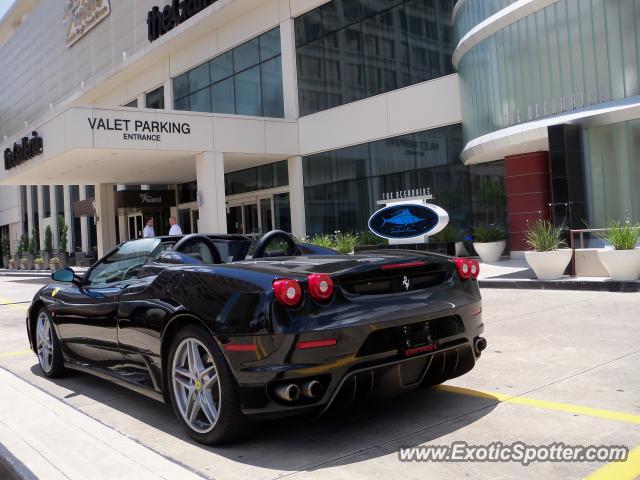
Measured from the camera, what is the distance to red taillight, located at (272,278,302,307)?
3480 mm

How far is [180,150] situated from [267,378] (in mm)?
17743

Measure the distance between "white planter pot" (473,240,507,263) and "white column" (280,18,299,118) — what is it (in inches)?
396

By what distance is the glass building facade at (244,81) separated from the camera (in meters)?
23.9

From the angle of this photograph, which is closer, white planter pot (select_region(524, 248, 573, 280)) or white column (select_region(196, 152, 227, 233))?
white planter pot (select_region(524, 248, 573, 280))

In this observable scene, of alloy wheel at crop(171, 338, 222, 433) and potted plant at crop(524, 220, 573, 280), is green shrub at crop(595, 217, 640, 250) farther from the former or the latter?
alloy wheel at crop(171, 338, 222, 433)

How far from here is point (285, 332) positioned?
3.43 metres

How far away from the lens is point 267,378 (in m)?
3.43

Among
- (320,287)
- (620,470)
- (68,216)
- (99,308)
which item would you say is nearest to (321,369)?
(320,287)

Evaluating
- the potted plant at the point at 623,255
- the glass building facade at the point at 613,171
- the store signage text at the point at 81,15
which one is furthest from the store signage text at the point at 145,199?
the potted plant at the point at 623,255

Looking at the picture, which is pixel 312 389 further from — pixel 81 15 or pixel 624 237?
pixel 81 15

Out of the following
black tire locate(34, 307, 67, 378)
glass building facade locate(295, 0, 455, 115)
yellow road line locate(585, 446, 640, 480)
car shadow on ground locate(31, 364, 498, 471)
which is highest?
glass building facade locate(295, 0, 455, 115)

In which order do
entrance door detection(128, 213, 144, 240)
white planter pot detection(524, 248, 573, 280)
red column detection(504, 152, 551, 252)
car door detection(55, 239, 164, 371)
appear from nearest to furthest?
car door detection(55, 239, 164, 371) < white planter pot detection(524, 248, 573, 280) < red column detection(504, 152, 551, 252) < entrance door detection(128, 213, 144, 240)

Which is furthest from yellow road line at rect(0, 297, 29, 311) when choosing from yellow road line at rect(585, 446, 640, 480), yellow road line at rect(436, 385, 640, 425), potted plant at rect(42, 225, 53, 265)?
Answer: potted plant at rect(42, 225, 53, 265)

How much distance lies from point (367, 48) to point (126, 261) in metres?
16.9
